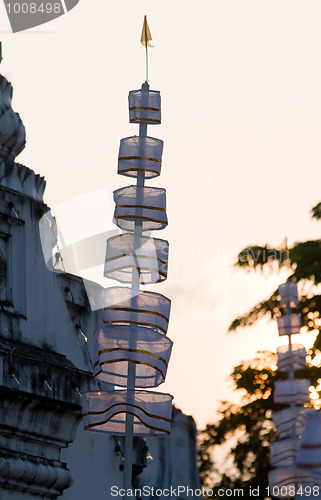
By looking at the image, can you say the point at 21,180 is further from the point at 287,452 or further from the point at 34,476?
the point at 287,452

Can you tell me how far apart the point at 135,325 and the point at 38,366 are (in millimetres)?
2875

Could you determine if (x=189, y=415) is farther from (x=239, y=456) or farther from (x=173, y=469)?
(x=239, y=456)

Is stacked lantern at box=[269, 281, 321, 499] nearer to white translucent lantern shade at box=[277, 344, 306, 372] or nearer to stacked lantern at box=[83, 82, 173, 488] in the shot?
white translucent lantern shade at box=[277, 344, 306, 372]

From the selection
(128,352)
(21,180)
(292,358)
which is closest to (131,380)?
(128,352)

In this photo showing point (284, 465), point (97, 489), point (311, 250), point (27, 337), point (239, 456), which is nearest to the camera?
point (27, 337)

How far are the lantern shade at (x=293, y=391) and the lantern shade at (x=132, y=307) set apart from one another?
6445mm

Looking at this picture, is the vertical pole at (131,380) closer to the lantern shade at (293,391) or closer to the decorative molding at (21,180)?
the decorative molding at (21,180)

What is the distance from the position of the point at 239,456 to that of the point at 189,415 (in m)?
9.78

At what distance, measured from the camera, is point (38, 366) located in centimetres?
1459

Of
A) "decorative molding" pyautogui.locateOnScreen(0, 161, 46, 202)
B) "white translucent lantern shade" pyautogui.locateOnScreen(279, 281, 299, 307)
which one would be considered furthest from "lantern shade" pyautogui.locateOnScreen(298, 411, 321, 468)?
"white translucent lantern shade" pyautogui.locateOnScreen(279, 281, 299, 307)

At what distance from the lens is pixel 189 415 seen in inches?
755

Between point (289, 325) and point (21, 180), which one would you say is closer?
point (21, 180)

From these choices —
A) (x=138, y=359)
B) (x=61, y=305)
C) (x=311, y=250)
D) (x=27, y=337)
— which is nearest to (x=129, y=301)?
(x=138, y=359)

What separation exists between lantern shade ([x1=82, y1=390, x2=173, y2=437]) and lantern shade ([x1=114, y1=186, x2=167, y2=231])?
72.5 inches
